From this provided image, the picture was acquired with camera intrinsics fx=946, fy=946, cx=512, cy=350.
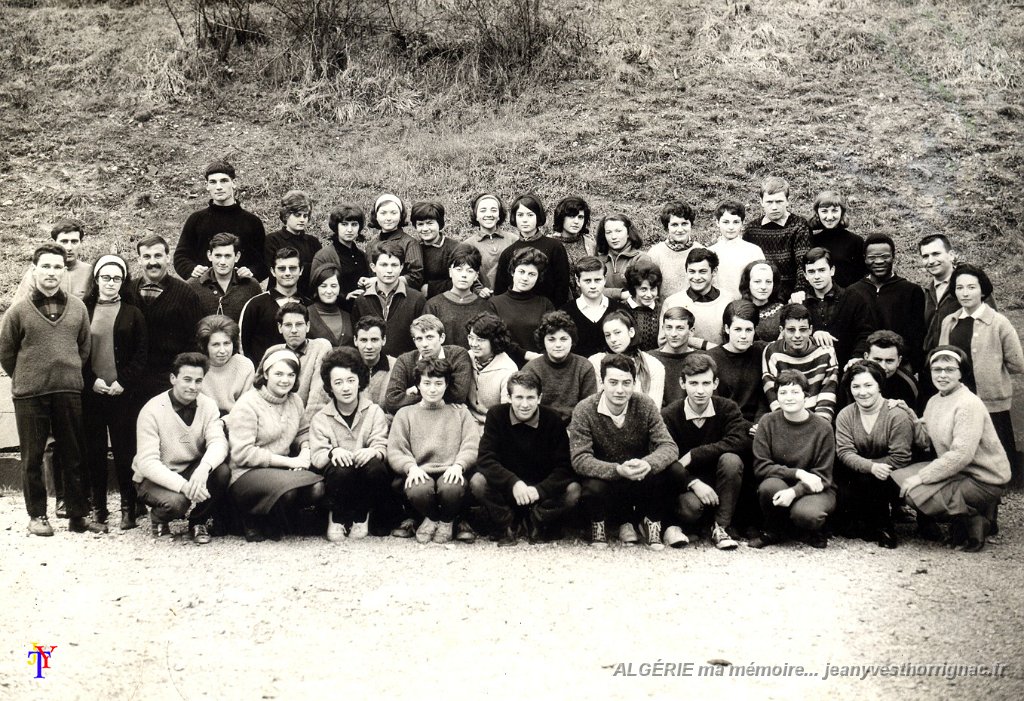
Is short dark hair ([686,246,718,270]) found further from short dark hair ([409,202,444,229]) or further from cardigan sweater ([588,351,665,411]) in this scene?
short dark hair ([409,202,444,229])

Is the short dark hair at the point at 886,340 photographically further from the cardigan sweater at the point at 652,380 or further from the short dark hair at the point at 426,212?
the short dark hair at the point at 426,212

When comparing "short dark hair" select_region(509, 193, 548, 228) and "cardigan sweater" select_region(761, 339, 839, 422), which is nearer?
"cardigan sweater" select_region(761, 339, 839, 422)

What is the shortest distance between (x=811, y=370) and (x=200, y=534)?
2.77 metres

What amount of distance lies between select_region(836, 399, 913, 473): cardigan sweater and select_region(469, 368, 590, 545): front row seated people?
117cm

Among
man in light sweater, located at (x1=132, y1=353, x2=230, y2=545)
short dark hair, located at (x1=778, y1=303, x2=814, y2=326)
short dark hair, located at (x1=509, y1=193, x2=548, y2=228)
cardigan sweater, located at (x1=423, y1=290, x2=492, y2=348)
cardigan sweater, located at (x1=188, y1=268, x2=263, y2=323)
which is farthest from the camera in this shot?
short dark hair, located at (x1=509, y1=193, x2=548, y2=228)

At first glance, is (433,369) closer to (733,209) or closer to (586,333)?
(586,333)

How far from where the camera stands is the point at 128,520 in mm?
4273

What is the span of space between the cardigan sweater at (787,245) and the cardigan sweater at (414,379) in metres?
1.79

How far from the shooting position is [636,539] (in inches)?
157

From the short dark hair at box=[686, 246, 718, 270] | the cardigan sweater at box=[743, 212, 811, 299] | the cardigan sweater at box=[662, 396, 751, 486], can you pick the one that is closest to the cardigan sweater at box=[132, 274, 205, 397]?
the cardigan sweater at box=[662, 396, 751, 486]

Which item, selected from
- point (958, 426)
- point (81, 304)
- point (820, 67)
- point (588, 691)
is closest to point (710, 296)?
point (958, 426)

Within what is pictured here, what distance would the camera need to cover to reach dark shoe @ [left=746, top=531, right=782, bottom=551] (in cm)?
393

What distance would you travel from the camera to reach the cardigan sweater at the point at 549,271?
4828 millimetres

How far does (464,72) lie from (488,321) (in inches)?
173
